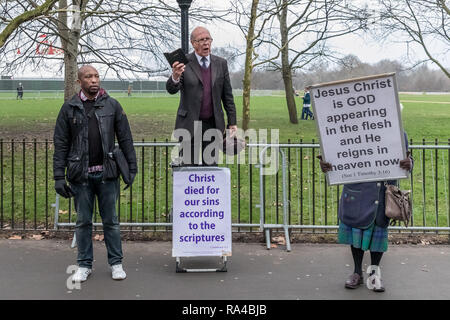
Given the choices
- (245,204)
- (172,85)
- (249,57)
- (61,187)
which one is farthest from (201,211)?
(249,57)

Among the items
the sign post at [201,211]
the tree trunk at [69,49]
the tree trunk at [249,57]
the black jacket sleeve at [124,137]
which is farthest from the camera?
the tree trunk at [249,57]

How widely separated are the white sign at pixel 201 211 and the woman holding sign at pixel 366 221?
4.68ft

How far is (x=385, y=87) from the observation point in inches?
242

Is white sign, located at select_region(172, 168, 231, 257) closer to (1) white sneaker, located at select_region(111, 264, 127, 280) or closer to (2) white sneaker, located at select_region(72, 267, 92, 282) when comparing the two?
(1) white sneaker, located at select_region(111, 264, 127, 280)

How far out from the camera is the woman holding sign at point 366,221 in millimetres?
6078

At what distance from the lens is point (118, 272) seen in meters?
6.56

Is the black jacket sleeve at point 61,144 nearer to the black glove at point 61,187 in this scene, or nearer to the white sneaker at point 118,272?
the black glove at point 61,187

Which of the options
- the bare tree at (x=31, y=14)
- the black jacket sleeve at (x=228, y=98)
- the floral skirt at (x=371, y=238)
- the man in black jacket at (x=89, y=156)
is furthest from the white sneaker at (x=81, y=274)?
the bare tree at (x=31, y=14)

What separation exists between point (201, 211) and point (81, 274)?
1.47 m

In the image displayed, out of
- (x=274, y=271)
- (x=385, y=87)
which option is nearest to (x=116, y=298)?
(x=274, y=271)

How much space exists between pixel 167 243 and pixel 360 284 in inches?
109

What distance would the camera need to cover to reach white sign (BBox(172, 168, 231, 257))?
711cm

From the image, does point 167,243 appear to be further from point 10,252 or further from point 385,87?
point 385,87

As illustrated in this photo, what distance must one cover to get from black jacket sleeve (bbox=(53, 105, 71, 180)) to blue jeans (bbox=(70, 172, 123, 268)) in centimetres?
26
